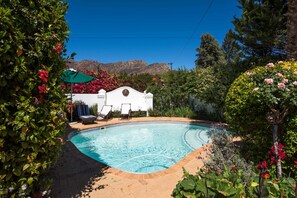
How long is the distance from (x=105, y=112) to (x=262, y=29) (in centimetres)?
972

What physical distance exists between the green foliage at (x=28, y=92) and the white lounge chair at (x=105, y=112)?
9.26 metres

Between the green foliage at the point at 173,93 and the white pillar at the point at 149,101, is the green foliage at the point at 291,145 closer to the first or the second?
the green foliage at the point at 173,93

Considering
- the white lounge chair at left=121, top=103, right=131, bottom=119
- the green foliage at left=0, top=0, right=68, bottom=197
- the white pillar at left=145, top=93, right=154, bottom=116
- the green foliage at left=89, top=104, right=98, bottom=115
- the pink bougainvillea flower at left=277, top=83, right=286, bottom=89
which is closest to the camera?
the green foliage at left=0, top=0, right=68, bottom=197

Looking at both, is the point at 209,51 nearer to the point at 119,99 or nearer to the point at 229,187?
the point at 119,99

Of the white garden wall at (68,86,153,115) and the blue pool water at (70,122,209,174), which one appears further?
the white garden wall at (68,86,153,115)

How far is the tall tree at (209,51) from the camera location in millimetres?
30969

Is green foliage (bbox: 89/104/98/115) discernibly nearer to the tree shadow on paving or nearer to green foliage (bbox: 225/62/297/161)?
the tree shadow on paving

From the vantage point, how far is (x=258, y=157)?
384cm

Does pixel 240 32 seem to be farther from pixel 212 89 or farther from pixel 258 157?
pixel 258 157

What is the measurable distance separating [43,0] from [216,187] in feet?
11.3

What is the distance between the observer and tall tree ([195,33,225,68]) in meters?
31.0

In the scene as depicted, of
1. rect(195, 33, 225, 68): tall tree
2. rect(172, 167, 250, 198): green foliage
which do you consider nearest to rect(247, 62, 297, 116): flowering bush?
rect(172, 167, 250, 198): green foliage

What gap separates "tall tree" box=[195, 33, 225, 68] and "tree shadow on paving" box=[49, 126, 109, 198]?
29.3 meters

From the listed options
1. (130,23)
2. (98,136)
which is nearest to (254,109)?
(98,136)
